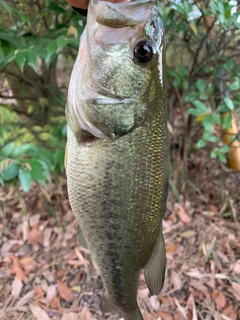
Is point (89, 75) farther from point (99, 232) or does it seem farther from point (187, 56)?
point (187, 56)

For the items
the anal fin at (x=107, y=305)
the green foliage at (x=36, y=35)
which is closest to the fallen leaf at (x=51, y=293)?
the anal fin at (x=107, y=305)

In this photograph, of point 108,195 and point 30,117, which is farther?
point 30,117

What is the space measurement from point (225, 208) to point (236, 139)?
2.34 feet

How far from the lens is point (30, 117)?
105 inches

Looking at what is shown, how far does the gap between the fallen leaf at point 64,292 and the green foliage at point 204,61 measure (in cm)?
120

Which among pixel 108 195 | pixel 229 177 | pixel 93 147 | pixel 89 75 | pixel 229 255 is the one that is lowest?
pixel 229 255

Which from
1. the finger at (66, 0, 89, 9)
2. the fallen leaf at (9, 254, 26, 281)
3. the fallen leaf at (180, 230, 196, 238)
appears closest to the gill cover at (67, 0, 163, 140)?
Answer: the finger at (66, 0, 89, 9)

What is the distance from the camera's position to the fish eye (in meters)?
0.94

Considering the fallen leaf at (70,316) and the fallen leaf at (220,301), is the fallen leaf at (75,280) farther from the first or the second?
the fallen leaf at (220,301)

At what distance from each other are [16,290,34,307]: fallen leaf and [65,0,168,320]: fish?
1.22 m

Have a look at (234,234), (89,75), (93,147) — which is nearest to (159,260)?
(93,147)

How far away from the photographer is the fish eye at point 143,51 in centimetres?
94

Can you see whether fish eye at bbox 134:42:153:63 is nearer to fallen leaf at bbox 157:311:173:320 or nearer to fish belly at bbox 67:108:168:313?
fish belly at bbox 67:108:168:313

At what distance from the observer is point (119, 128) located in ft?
3.23
